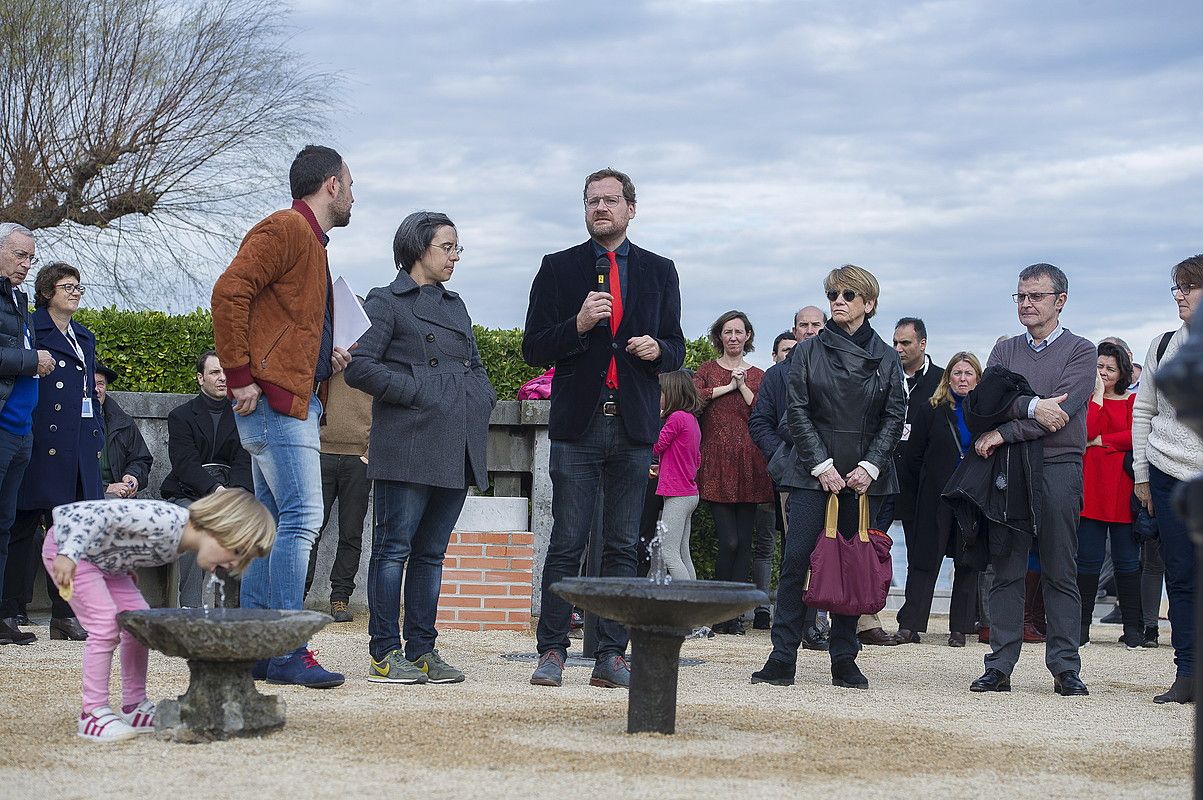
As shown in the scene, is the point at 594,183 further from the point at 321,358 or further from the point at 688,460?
the point at 688,460

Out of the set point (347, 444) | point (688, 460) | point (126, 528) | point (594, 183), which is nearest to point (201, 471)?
point (347, 444)

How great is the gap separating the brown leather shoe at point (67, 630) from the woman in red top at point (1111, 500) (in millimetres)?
6665

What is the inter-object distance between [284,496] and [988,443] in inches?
137

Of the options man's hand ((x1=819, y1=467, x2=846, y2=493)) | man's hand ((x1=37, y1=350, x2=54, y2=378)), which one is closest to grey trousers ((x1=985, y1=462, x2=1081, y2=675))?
man's hand ((x1=819, y1=467, x2=846, y2=493))

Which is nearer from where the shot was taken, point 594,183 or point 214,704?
point 214,704

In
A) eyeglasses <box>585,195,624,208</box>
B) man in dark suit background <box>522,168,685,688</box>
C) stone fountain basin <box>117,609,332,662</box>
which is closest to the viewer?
stone fountain basin <box>117,609,332,662</box>

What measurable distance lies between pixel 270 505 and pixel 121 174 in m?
13.8

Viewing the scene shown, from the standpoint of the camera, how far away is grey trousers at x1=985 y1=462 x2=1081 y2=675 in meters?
6.99

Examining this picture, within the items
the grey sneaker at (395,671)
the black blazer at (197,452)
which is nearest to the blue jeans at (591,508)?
the grey sneaker at (395,671)

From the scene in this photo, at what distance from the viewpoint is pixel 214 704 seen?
473 centimetres

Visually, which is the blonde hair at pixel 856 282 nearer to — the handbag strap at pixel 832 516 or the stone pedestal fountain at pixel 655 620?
the handbag strap at pixel 832 516

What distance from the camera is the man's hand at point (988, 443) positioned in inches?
277

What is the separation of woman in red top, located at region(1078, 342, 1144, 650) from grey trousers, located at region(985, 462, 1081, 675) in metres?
3.11

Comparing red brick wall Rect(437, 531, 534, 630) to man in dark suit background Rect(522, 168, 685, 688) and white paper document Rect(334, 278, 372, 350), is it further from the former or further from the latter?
white paper document Rect(334, 278, 372, 350)
